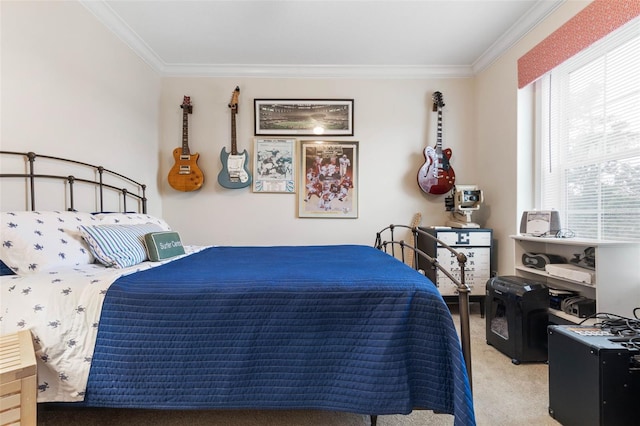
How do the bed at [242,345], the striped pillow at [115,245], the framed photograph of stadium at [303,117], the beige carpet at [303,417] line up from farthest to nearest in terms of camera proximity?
the framed photograph of stadium at [303,117] → the striped pillow at [115,245] → the beige carpet at [303,417] → the bed at [242,345]

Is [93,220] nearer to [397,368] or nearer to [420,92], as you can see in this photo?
[397,368]

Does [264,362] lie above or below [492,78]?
below

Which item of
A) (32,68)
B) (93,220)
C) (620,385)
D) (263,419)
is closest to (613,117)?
(620,385)

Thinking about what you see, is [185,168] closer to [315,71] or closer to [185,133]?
[185,133]

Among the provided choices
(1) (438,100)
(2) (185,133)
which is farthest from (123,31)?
(1) (438,100)

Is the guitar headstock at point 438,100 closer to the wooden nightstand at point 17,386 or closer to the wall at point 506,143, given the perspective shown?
the wall at point 506,143

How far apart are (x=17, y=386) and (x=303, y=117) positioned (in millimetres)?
2969

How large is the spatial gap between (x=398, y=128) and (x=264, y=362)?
9.56 ft

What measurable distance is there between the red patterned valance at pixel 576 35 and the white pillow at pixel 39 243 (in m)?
3.36

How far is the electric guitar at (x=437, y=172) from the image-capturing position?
3.13 metres

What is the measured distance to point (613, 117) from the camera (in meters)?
1.93

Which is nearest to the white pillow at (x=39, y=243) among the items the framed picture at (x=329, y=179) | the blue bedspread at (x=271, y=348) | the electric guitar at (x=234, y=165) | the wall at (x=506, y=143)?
the blue bedspread at (x=271, y=348)

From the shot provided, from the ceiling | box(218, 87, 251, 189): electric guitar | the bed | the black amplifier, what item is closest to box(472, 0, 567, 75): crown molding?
the ceiling

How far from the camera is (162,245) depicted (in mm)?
1747
